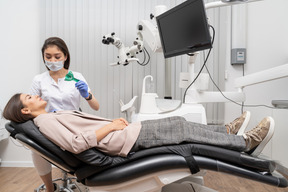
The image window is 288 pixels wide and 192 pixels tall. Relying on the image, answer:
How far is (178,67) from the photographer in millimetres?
2594

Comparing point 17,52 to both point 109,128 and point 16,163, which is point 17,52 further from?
point 109,128

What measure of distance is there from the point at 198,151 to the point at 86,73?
6.08ft

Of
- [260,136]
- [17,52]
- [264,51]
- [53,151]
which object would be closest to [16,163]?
[17,52]

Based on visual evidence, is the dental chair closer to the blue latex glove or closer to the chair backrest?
the chair backrest

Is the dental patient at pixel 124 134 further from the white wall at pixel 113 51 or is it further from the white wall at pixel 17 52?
the white wall at pixel 17 52

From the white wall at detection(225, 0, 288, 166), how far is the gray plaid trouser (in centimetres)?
147

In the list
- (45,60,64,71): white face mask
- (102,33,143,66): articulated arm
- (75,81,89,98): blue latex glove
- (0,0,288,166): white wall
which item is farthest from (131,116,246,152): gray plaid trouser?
(0,0,288,166): white wall

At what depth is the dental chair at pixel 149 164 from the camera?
39.0 inches

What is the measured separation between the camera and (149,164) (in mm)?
993

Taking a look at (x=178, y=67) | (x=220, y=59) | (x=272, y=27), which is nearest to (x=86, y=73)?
(x=178, y=67)

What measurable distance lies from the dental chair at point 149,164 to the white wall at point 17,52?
1763mm

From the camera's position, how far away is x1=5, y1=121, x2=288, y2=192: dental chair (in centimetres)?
99

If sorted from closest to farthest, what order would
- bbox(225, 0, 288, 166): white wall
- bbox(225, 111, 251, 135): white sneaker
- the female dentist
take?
bbox(225, 111, 251, 135): white sneaker, the female dentist, bbox(225, 0, 288, 166): white wall

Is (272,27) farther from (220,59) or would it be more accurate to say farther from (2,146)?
(2,146)
